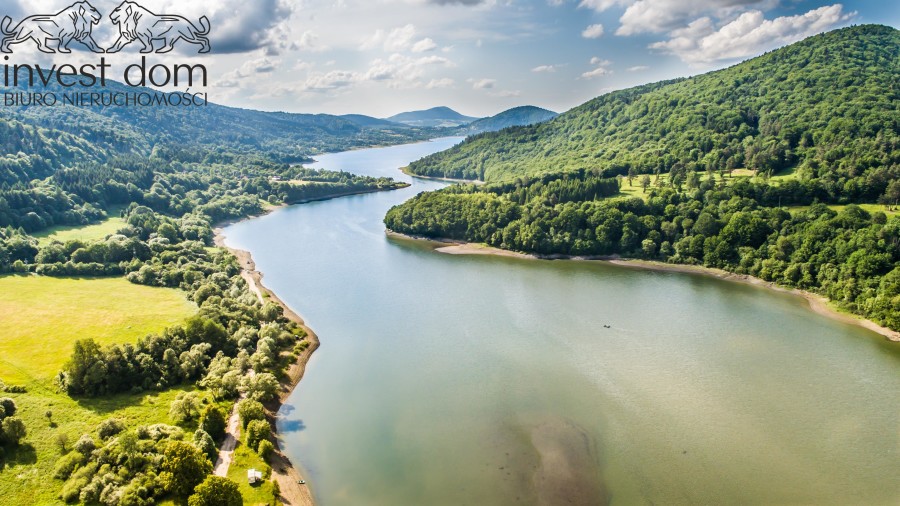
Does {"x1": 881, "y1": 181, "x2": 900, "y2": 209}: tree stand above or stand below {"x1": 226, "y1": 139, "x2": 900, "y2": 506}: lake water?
above

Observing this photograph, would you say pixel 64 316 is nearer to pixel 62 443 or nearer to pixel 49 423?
pixel 49 423

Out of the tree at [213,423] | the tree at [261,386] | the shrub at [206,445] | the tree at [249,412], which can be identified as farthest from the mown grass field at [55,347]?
the tree at [261,386]

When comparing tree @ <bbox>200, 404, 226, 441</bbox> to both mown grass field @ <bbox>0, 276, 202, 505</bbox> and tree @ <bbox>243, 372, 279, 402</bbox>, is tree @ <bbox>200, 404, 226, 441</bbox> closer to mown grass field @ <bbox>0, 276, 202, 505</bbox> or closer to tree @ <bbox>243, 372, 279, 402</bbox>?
mown grass field @ <bbox>0, 276, 202, 505</bbox>

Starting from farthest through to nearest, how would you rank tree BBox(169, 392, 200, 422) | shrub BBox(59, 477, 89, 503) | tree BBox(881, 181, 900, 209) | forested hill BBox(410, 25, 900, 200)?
forested hill BBox(410, 25, 900, 200)
tree BBox(881, 181, 900, 209)
tree BBox(169, 392, 200, 422)
shrub BBox(59, 477, 89, 503)

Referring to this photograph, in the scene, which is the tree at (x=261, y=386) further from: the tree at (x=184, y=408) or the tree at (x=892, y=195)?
the tree at (x=892, y=195)

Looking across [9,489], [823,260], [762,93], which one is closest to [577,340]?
[823,260]

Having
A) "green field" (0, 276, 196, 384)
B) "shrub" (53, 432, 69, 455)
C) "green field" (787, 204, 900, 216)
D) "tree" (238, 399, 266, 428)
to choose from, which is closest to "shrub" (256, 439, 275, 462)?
"tree" (238, 399, 266, 428)
